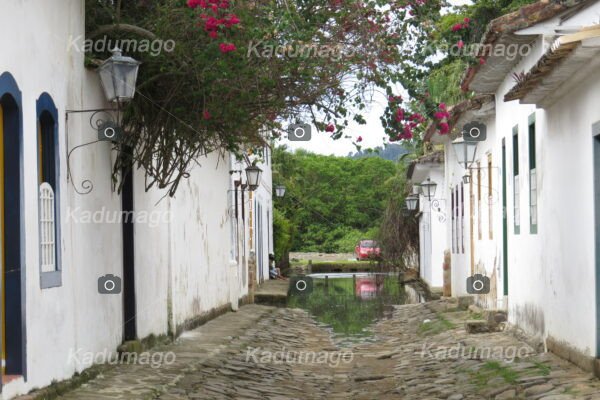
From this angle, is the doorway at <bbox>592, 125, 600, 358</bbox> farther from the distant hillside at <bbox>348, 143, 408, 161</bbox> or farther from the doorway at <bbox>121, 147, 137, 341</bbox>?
the doorway at <bbox>121, 147, 137, 341</bbox>

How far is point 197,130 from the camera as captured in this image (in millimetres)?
12875

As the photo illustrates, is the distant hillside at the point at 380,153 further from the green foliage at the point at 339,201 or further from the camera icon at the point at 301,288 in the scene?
the camera icon at the point at 301,288

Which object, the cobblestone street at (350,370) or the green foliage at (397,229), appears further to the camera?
the green foliage at (397,229)

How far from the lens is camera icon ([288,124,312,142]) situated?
1373 cm

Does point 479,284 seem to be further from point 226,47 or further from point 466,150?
point 226,47

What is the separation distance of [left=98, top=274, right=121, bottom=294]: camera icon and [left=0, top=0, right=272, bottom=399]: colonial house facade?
0.02 m

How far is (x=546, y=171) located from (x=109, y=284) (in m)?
5.38

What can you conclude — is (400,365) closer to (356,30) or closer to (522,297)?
(522,297)

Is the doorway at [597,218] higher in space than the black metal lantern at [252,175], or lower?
lower

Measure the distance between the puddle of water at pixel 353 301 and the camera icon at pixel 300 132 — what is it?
635cm

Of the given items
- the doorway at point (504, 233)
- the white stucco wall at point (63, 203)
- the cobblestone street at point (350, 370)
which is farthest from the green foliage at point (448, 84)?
the white stucco wall at point (63, 203)

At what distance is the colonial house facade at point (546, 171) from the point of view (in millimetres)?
10570

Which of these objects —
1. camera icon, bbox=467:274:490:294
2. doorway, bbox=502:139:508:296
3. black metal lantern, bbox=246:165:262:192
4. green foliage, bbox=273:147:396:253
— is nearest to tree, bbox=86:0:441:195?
doorway, bbox=502:139:508:296

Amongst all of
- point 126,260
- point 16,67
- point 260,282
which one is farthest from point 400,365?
point 260,282
